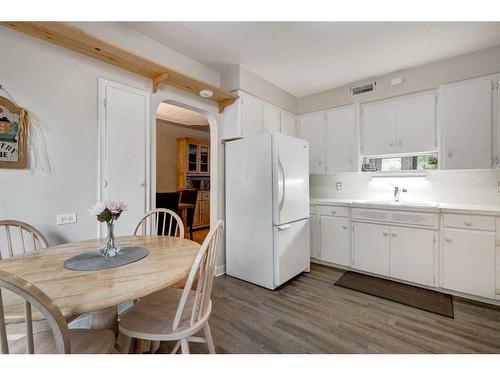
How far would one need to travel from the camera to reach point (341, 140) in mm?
3535

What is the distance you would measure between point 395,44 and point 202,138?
5284 mm

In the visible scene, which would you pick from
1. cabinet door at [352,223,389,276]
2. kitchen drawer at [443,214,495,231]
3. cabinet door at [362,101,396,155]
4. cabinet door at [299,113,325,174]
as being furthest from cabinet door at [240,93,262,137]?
kitchen drawer at [443,214,495,231]

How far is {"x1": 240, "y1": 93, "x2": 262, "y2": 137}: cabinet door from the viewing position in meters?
2.99

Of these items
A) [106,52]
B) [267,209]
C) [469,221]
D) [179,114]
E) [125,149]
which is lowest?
[469,221]

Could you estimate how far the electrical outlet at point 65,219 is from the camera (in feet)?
6.01

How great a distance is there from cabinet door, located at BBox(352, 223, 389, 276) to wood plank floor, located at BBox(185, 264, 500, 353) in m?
0.57

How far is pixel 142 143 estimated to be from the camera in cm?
234

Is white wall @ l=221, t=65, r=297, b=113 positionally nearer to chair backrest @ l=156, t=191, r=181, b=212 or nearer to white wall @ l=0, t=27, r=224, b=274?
white wall @ l=0, t=27, r=224, b=274

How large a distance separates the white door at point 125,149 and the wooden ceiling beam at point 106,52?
0.19m

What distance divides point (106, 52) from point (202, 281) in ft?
6.53

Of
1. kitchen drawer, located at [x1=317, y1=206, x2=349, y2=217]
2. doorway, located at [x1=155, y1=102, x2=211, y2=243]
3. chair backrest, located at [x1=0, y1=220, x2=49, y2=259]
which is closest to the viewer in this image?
chair backrest, located at [x1=0, y1=220, x2=49, y2=259]

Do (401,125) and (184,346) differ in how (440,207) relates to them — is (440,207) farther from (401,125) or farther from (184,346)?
(184,346)

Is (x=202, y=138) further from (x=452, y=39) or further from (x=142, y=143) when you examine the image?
(x=452, y=39)

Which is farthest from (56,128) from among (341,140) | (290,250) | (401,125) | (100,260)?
(401,125)
